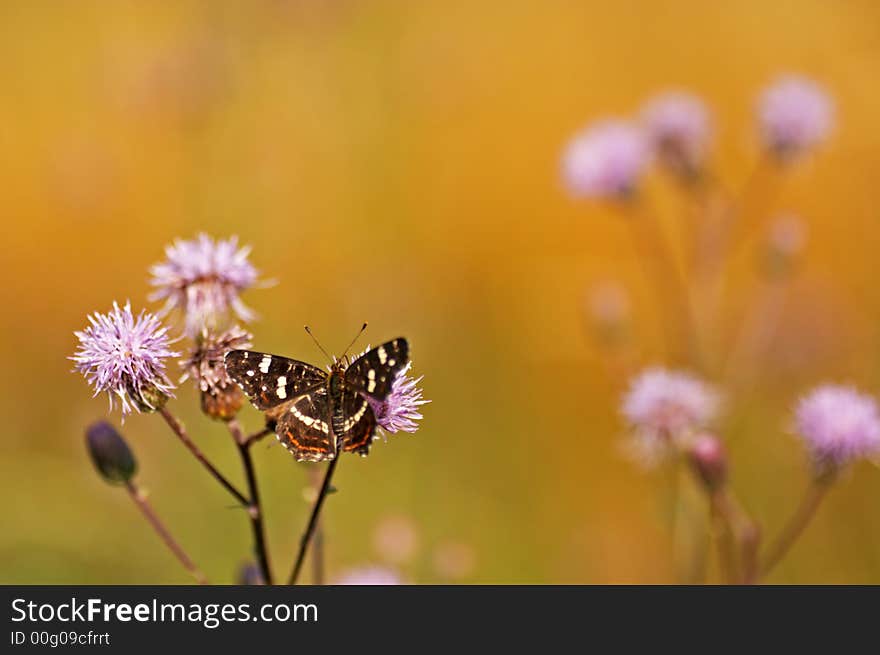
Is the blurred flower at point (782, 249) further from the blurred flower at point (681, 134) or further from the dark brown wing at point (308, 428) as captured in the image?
the dark brown wing at point (308, 428)

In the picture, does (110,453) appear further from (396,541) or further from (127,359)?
(396,541)

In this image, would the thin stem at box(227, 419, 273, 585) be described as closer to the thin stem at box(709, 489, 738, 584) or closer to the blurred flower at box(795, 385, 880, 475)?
the thin stem at box(709, 489, 738, 584)

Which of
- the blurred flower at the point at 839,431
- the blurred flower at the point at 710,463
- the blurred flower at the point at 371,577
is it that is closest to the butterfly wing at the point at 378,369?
the blurred flower at the point at 371,577

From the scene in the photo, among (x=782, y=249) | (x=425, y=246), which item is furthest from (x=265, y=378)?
(x=425, y=246)

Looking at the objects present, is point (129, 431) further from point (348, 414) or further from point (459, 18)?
point (459, 18)

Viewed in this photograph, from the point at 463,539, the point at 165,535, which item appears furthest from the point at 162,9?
the point at 165,535

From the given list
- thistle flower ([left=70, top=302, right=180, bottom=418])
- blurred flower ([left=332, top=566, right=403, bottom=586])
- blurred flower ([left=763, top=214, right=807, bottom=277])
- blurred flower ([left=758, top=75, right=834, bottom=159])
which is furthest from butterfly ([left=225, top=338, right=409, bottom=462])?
blurred flower ([left=758, top=75, right=834, bottom=159])

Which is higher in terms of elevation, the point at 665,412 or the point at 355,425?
the point at 665,412
